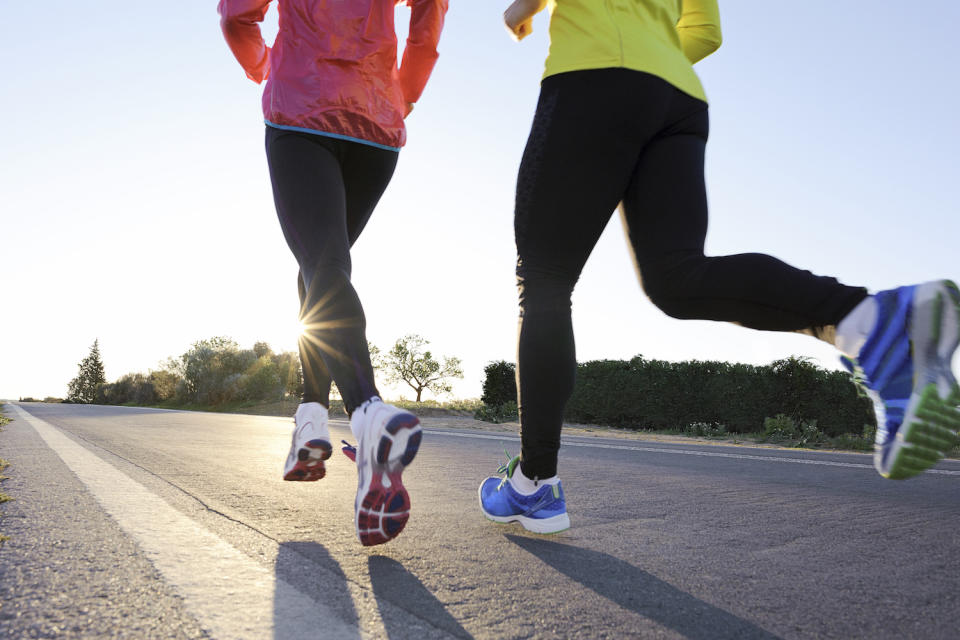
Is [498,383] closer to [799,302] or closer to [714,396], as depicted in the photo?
[714,396]

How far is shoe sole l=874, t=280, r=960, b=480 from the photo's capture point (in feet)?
4.80

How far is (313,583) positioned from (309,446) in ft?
2.68

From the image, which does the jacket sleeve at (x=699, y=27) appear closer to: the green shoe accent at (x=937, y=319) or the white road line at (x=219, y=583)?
the green shoe accent at (x=937, y=319)

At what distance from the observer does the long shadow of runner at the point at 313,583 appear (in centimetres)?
113

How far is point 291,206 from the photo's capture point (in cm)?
216

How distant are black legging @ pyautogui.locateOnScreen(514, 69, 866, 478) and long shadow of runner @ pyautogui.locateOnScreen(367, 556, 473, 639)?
2.33ft

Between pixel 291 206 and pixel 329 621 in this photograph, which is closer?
pixel 329 621

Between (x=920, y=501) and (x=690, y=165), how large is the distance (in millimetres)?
1988

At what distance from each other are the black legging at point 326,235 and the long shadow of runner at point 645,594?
27.7 inches

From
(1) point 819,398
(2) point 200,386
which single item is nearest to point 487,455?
(1) point 819,398

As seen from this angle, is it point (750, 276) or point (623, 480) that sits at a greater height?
point (750, 276)

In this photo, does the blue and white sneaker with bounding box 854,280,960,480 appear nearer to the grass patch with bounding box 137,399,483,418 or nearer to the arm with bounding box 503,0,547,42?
the arm with bounding box 503,0,547,42

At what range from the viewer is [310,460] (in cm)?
218

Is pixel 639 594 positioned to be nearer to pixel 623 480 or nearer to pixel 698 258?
pixel 698 258
